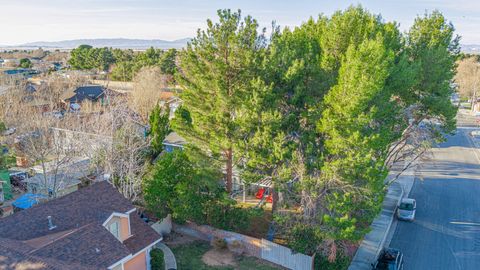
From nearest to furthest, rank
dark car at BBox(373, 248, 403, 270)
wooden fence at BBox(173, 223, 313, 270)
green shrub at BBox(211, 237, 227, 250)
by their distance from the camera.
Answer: dark car at BBox(373, 248, 403, 270) → wooden fence at BBox(173, 223, 313, 270) → green shrub at BBox(211, 237, 227, 250)

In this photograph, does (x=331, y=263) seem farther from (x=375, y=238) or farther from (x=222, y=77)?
(x=222, y=77)

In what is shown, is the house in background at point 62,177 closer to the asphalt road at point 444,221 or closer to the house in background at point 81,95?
the asphalt road at point 444,221

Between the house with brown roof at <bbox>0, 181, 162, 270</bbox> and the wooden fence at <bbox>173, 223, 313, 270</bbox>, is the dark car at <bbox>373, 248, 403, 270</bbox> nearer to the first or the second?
the wooden fence at <bbox>173, 223, 313, 270</bbox>

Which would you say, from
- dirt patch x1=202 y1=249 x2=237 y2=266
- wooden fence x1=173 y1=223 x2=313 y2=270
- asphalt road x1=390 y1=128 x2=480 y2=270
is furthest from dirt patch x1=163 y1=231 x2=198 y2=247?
asphalt road x1=390 y1=128 x2=480 y2=270

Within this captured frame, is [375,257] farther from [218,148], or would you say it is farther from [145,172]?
[145,172]

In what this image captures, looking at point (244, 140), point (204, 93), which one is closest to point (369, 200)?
point (244, 140)

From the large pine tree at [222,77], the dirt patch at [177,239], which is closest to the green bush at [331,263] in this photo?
the large pine tree at [222,77]

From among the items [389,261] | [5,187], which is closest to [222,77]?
[389,261]
